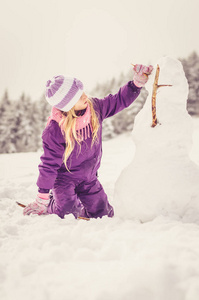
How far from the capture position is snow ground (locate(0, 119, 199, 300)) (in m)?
0.96

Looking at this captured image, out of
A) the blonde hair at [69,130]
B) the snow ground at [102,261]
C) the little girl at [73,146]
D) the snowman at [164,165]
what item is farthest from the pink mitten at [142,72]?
the snow ground at [102,261]

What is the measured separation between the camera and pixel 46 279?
3.65ft

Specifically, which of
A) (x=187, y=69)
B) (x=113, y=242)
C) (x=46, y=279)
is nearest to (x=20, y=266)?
(x=46, y=279)

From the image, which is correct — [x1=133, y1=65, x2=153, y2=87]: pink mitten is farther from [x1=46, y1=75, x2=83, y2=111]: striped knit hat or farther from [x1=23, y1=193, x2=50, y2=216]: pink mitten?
[x1=23, y1=193, x2=50, y2=216]: pink mitten

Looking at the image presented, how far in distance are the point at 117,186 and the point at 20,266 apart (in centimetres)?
118

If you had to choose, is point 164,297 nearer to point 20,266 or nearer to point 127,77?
point 20,266

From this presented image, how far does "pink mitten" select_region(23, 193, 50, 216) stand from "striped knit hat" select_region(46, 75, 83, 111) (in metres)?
1.03

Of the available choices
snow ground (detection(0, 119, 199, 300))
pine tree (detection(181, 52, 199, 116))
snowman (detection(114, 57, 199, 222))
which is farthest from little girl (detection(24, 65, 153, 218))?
pine tree (detection(181, 52, 199, 116))

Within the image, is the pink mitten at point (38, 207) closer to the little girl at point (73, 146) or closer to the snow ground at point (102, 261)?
the little girl at point (73, 146)

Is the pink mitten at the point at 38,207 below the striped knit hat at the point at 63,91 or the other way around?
below

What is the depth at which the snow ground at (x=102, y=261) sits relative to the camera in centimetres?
96

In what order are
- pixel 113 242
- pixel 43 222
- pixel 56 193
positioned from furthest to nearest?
pixel 56 193, pixel 43 222, pixel 113 242

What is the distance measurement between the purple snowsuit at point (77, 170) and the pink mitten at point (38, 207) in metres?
0.10

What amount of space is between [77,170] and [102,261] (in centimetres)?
163
